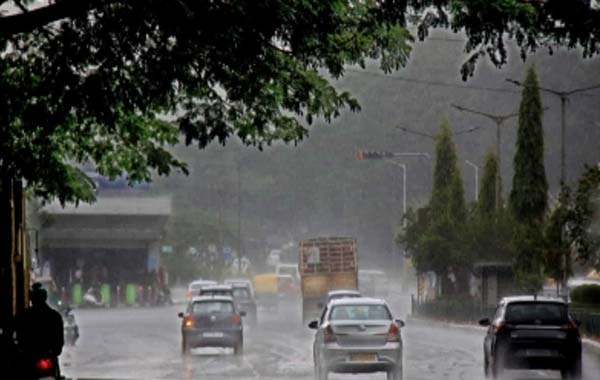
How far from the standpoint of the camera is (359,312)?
33188 millimetres

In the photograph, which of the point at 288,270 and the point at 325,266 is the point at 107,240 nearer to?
the point at 288,270

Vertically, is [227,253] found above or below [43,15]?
below

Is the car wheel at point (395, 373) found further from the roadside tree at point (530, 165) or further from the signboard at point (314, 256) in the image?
the signboard at point (314, 256)

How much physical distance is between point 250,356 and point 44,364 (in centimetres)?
2736

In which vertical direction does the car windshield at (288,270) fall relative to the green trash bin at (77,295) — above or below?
above

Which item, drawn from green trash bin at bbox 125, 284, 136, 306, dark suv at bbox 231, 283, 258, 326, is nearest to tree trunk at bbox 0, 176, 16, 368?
dark suv at bbox 231, 283, 258, 326

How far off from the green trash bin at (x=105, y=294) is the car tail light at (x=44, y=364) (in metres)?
83.8

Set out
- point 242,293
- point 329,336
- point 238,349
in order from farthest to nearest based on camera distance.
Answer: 1. point 242,293
2. point 238,349
3. point 329,336

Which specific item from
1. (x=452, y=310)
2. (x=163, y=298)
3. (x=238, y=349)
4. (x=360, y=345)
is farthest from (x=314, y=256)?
(x=360, y=345)

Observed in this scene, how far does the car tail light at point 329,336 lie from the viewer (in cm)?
3266

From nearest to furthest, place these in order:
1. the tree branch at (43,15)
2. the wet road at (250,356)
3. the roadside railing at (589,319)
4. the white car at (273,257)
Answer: the tree branch at (43,15)
the wet road at (250,356)
the roadside railing at (589,319)
the white car at (273,257)

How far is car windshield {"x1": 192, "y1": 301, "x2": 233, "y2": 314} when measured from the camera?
46812mm

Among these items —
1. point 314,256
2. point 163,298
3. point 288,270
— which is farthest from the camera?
point 288,270

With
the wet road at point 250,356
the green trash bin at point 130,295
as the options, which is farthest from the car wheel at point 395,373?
the green trash bin at point 130,295
